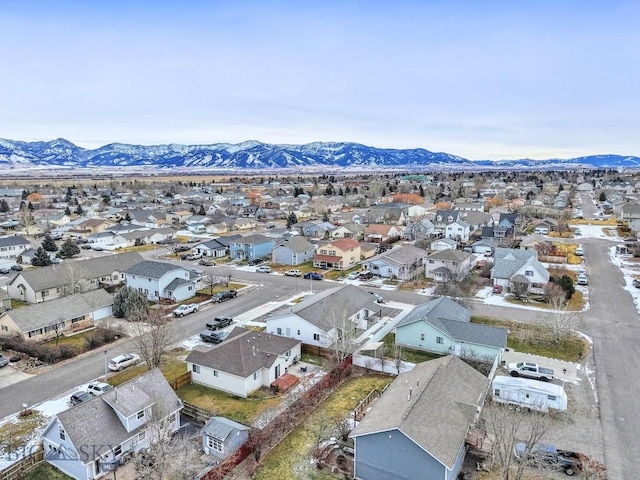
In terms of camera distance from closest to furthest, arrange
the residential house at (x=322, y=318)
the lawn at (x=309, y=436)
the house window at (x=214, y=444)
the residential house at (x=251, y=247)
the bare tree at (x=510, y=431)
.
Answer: the bare tree at (x=510, y=431) < the lawn at (x=309, y=436) < the house window at (x=214, y=444) < the residential house at (x=322, y=318) < the residential house at (x=251, y=247)

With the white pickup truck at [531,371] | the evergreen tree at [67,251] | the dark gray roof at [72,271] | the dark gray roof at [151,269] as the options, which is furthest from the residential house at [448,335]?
the evergreen tree at [67,251]

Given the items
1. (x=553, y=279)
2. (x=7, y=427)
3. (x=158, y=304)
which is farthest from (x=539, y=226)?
(x=7, y=427)

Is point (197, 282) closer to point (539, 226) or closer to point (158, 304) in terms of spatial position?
point (158, 304)

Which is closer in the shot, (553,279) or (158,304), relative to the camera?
(158,304)

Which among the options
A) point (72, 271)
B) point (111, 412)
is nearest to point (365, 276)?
point (72, 271)

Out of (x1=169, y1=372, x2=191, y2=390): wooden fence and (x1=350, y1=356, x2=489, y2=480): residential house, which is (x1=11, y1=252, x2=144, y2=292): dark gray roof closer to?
(x1=169, y1=372, x2=191, y2=390): wooden fence

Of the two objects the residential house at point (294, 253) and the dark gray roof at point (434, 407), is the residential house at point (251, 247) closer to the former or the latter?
the residential house at point (294, 253)
